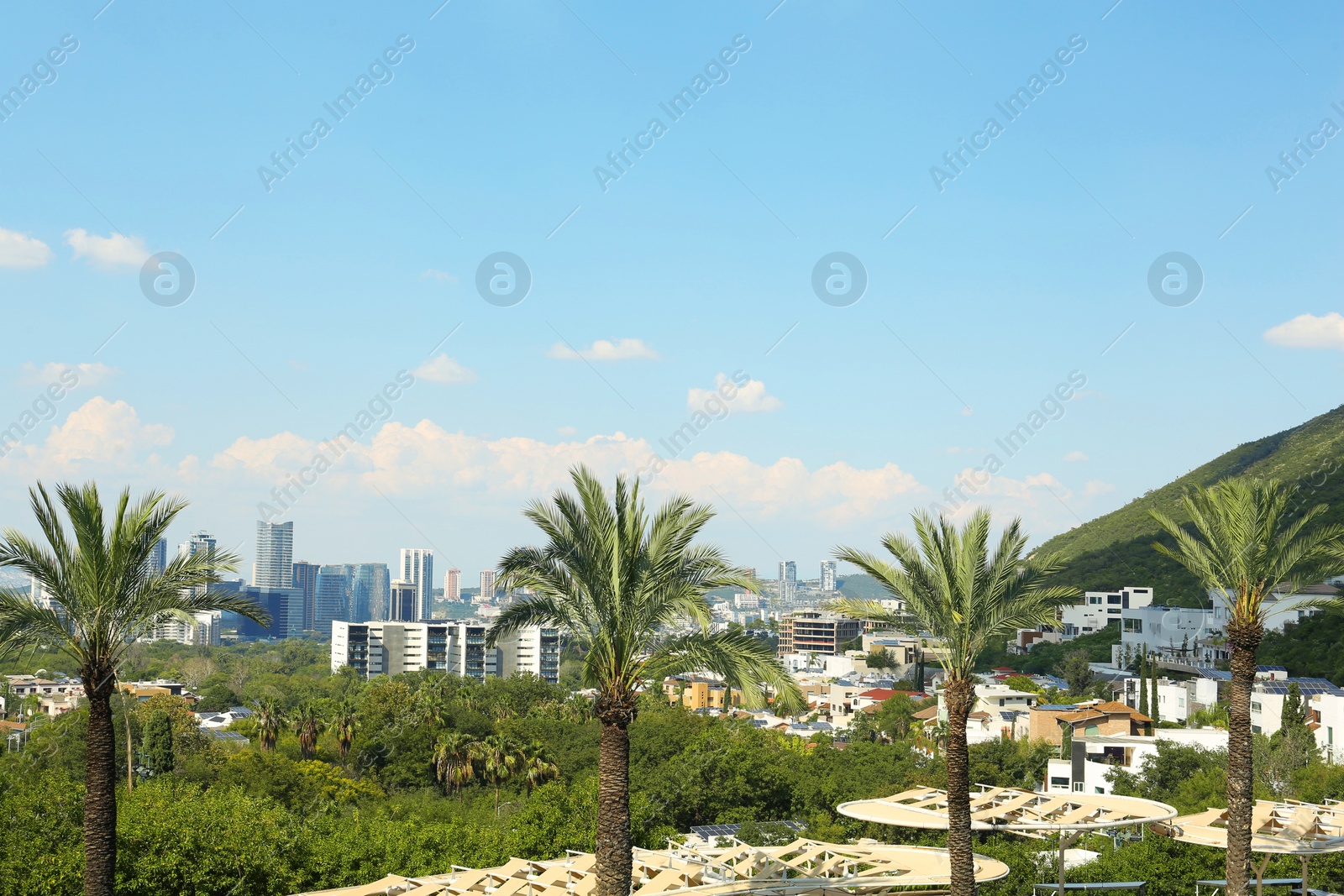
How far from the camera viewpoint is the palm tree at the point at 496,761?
1854 inches

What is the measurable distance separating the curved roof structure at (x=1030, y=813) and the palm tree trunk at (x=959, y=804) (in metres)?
2.64

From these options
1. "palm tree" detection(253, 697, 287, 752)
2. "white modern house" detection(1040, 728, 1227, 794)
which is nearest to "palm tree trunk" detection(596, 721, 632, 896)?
"white modern house" detection(1040, 728, 1227, 794)

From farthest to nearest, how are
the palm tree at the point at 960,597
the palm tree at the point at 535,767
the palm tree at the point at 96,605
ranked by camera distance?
1. the palm tree at the point at 535,767
2. the palm tree at the point at 960,597
3. the palm tree at the point at 96,605

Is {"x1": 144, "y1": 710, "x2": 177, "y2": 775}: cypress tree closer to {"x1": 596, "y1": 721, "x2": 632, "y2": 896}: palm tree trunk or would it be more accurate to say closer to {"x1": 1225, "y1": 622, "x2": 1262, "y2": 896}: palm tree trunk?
{"x1": 596, "y1": 721, "x2": 632, "y2": 896}: palm tree trunk

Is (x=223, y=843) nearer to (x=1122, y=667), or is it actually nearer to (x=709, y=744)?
(x=709, y=744)

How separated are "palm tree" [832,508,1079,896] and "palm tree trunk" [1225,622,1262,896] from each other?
2928mm

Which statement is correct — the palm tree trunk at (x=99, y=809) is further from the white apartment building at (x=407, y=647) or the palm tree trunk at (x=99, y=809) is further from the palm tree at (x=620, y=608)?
the white apartment building at (x=407, y=647)

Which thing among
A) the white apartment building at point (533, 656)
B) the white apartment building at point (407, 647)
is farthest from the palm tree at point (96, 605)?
the white apartment building at point (533, 656)

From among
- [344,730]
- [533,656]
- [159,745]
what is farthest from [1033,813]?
[533,656]

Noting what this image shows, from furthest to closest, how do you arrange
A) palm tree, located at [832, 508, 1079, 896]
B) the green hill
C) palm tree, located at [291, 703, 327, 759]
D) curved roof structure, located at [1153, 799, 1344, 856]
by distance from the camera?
the green hill, palm tree, located at [291, 703, 327, 759], curved roof structure, located at [1153, 799, 1344, 856], palm tree, located at [832, 508, 1079, 896]

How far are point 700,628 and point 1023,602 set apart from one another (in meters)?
5.32

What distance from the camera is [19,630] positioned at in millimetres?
13062

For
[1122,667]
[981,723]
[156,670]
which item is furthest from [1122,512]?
[156,670]

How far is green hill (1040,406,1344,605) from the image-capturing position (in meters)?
79.8
